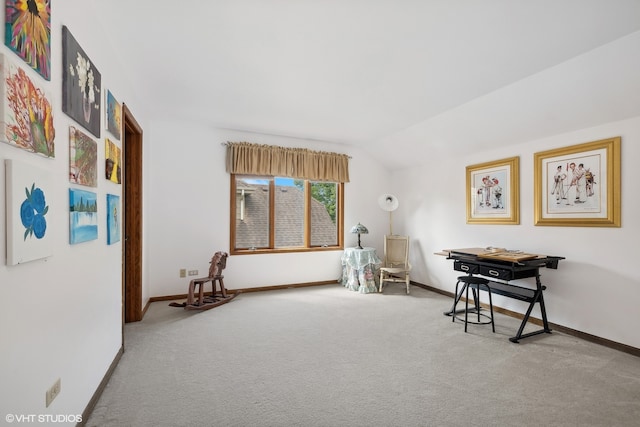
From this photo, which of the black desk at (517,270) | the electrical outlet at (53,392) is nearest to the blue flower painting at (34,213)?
the electrical outlet at (53,392)

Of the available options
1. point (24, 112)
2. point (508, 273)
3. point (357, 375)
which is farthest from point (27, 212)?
point (508, 273)

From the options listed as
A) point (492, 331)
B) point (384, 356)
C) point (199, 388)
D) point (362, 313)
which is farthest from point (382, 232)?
point (199, 388)

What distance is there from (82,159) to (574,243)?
434cm

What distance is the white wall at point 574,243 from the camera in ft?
9.38

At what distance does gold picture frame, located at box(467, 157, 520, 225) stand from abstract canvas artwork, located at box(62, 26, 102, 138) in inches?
169

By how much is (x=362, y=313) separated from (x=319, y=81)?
2.73m

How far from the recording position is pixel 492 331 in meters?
3.34

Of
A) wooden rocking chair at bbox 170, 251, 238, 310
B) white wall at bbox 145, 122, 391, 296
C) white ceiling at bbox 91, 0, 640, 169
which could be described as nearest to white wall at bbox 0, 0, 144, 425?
white ceiling at bbox 91, 0, 640, 169

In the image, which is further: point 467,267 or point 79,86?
point 467,267

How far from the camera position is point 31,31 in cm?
131

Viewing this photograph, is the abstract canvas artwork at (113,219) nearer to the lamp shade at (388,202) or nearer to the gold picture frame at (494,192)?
the lamp shade at (388,202)

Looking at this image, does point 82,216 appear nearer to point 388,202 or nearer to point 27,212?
point 27,212

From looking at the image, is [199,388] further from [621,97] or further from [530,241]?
[621,97]

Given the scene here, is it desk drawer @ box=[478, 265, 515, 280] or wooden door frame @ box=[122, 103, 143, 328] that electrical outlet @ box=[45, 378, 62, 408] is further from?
desk drawer @ box=[478, 265, 515, 280]
